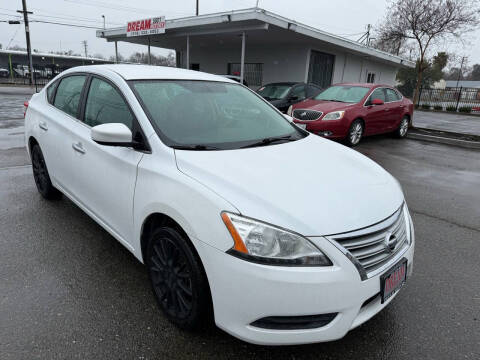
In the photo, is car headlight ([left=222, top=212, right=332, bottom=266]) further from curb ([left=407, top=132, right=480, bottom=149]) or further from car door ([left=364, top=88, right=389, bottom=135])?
curb ([left=407, top=132, right=480, bottom=149])

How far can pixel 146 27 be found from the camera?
14695 mm

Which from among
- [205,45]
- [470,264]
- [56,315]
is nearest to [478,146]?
[470,264]

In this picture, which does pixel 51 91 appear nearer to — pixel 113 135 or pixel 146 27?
pixel 113 135

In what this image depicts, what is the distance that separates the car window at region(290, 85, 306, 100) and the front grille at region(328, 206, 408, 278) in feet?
29.7

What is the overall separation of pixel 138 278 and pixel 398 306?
1.95m


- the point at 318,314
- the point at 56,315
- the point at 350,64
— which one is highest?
the point at 350,64

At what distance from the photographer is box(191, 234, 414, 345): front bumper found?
1.62 m

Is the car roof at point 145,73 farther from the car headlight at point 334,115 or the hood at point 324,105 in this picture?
the hood at point 324,105

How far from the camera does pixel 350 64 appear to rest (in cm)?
1752

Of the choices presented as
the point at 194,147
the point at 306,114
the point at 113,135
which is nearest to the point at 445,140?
the point at 306,114

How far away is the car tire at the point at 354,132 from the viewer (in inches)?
317

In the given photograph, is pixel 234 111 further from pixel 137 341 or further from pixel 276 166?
pixel 137 341

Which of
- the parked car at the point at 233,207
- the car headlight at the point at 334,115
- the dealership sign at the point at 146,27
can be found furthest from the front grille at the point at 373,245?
the dealership sign at the point at 146,27

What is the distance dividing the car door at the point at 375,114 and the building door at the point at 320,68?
21.5ft
